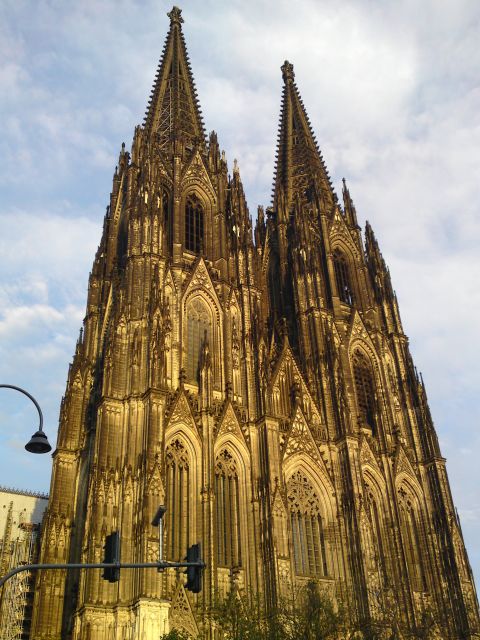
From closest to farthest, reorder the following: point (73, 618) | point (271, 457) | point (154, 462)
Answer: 1. point (73, 618)
2. point (154, 462)
3. point (271, 457)

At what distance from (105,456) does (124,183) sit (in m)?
24.6

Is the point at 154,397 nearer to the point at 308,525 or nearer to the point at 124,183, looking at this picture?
the point at 308,525

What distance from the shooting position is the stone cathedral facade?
30688 mm

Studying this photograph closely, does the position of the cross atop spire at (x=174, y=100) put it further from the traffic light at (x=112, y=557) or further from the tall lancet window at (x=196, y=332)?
the traffic light at (x=112, y=557)

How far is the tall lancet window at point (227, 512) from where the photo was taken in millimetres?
32250

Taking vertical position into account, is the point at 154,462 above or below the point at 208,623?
above

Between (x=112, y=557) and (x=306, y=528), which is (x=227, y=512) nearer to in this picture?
(x=306, y=528)

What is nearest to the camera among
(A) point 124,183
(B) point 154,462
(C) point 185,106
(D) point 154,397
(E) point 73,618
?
(E) point 73,618

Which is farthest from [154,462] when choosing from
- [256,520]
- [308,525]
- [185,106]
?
[185,106]

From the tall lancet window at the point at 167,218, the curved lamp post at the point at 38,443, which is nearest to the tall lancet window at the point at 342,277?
the tall lancet window at the point at 167,218

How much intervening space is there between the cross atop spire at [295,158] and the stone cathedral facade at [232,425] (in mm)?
3781

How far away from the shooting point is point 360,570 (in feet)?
112

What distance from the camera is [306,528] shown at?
35688 mm

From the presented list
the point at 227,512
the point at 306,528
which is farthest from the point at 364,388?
the point at 227,512
